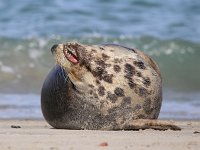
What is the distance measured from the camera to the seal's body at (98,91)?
659cm

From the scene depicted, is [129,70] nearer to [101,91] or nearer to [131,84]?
[131,84]

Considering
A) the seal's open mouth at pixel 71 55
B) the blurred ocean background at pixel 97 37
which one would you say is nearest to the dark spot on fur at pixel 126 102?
the seal's open mouth at pixel 71 55

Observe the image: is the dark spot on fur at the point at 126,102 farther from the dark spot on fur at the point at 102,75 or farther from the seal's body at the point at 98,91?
the dark spot on fur at the point at 102,75

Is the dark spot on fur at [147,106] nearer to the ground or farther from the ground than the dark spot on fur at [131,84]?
nearer to the ground

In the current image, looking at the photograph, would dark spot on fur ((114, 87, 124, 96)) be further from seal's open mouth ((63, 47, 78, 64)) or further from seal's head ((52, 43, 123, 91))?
seal's open mouth ((63, 47, 78, 64))

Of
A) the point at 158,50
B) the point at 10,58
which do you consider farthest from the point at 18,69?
the point at 158,50

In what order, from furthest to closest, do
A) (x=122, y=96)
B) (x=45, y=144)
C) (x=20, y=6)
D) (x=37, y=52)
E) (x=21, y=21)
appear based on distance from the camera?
(x=20, y=6)
(x=21, y=21)
(x=37, y=52)
(x=122, y=96)
(x=45, y=144)

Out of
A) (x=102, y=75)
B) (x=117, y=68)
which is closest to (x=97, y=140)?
(x=102, y=75)

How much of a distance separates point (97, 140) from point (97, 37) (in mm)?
9420

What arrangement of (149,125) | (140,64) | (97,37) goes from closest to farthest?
1. (149,125)
2. (140,64)
3. (97,37)

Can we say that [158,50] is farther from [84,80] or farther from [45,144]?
[45,144]

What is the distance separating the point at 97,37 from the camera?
48.9ft

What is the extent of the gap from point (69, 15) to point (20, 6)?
1.25 metres

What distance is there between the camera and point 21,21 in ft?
54.3
